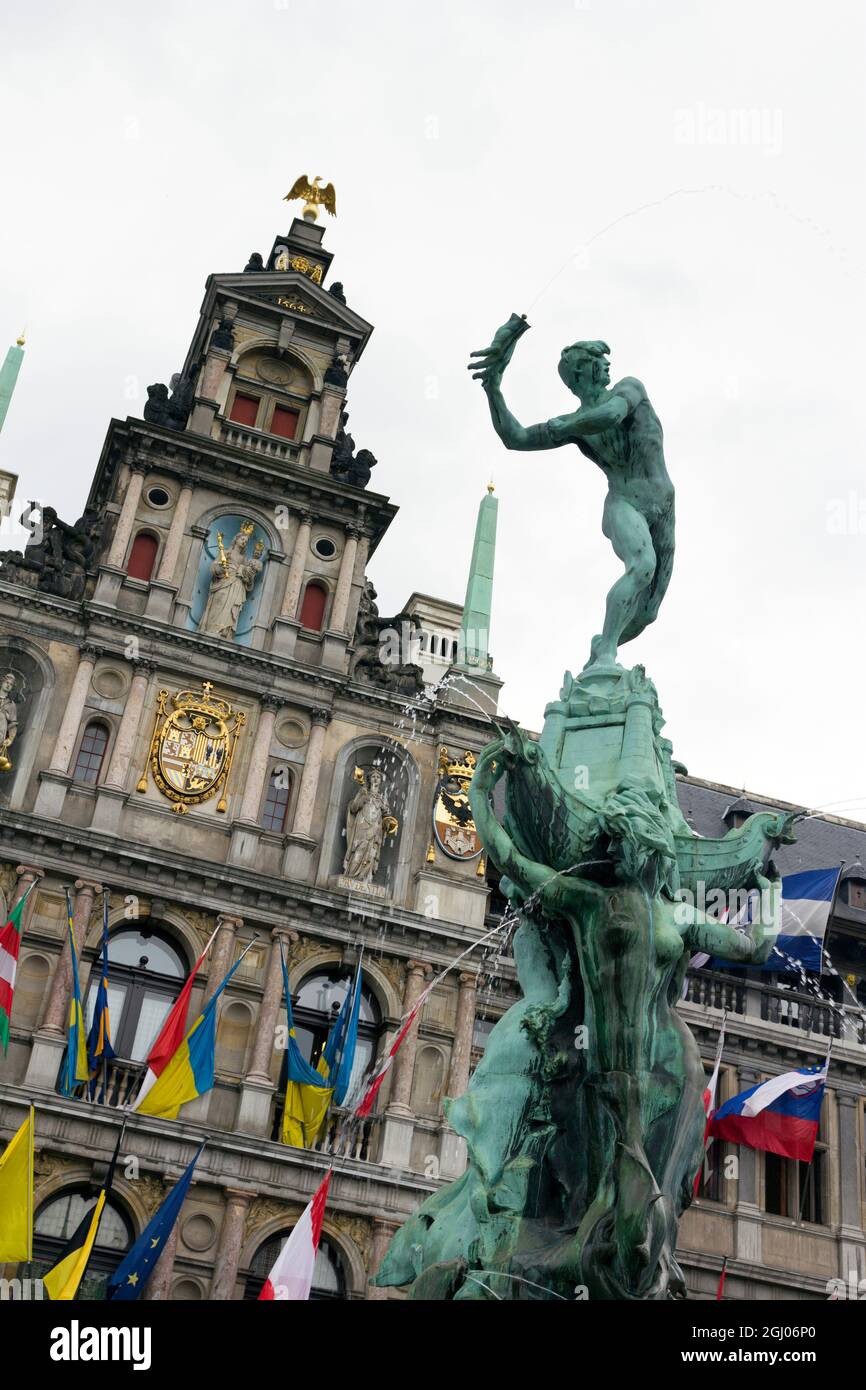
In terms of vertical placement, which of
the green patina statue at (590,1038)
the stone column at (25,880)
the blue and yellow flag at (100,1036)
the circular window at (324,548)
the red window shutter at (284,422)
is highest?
the red window shutter at (284,422)

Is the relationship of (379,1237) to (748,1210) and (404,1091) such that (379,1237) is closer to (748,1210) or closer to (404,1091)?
(404,1091)

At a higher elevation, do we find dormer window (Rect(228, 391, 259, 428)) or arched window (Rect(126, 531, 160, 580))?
dormer window (Rect(228, 391, 259, 428))

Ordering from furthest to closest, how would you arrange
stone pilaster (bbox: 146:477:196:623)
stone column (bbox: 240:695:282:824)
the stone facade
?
1. stone pilaster (bbox: 146:477:196:623)
2. stone column (bbox: 240:695:282:824)
3. the stone facade

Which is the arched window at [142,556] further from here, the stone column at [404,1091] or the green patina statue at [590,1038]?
the green patina statue at [590,1038]

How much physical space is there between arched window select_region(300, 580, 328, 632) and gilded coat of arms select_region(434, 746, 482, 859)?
3596mm

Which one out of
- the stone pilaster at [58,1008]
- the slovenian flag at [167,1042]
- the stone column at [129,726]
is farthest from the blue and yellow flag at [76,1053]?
the stone column at [129,726]

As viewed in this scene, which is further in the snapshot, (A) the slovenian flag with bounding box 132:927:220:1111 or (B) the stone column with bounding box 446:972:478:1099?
(B) the stone column with bounding box 446:972:478:1099

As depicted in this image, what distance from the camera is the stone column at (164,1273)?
23203 mm

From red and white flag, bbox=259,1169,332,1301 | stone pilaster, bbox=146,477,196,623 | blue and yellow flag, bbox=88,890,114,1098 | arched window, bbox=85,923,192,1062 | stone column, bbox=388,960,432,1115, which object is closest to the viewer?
red and white flag, bbox=259,1169,332,1301

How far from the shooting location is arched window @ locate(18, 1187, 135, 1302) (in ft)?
76.6

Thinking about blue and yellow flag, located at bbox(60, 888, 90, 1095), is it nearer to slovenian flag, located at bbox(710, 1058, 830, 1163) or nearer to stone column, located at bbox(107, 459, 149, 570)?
stone column, located at bbox(107, 459, 149, 570)

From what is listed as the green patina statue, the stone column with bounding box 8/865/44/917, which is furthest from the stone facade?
the green patina statue

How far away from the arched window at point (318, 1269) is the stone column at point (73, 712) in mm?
8543
